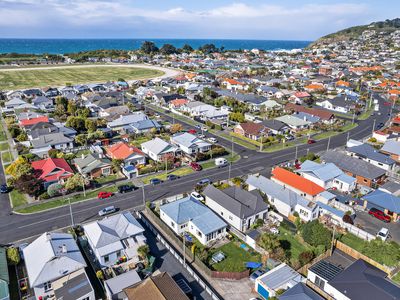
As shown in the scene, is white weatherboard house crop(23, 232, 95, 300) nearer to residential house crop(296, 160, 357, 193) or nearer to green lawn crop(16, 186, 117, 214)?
green lawn crop(16, 186, 117, 214)

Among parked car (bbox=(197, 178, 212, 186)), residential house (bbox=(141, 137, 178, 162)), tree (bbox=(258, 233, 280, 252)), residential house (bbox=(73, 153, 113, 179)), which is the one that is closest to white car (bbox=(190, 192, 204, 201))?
parked car (bbox=(197, 178, 212, 186))

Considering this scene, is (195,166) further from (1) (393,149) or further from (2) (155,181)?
(1) (393,149)

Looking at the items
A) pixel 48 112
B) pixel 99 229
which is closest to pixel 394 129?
pixel 99 229

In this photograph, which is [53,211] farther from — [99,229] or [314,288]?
[314,288]

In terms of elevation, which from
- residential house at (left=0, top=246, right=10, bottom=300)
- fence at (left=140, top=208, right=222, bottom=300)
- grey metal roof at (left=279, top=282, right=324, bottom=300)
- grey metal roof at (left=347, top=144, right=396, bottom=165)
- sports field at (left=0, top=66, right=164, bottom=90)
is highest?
sports field at (left=0, top=66, right=164, bottom=90)

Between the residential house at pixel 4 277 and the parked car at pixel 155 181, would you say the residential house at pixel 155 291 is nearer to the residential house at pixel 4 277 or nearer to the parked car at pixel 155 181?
the residential house at pixel 4 277

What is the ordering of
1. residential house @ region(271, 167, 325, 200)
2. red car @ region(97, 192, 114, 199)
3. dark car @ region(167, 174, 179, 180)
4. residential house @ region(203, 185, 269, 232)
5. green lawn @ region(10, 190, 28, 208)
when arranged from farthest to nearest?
dark car @ region(167, 174, 179, 180), red car @ region(97, 192, 114, 199), residential house @ region(271, 167, 325, 200), green lawn @ region(10, 190, 28, 208), residential house @ region(203, 185, 269, 232)

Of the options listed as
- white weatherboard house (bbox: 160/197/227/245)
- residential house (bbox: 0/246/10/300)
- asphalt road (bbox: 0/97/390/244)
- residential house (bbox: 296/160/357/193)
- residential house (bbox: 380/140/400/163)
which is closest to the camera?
residential house (bbox: 0/246/10/300)

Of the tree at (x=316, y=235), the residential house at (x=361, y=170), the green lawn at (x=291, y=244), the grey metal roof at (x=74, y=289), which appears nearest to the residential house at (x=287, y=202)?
the green lawn at (x=291, y=244)
